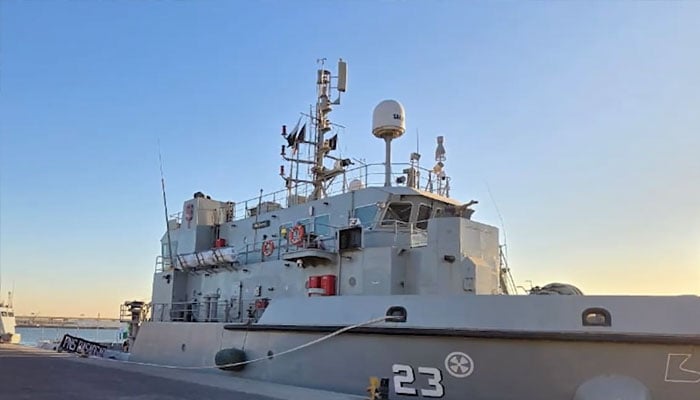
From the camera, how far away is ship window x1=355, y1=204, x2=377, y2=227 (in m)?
10.6

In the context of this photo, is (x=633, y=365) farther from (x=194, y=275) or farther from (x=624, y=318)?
(x=194, y=275)

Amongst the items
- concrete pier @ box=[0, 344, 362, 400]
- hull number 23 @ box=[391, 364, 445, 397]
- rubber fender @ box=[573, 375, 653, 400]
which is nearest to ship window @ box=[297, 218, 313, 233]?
concrete pier @ box=[0, 344, 362, 400]

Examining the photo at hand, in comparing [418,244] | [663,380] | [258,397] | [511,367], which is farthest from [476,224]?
[258,397]

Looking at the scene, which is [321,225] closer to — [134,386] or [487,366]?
[134,386]

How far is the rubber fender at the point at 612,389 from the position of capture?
21.5 ft

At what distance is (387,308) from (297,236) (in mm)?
3136

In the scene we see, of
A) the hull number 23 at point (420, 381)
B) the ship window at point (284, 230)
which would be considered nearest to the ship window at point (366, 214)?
the ship window at point (284, 230)

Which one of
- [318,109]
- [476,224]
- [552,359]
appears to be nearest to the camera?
[552,359]

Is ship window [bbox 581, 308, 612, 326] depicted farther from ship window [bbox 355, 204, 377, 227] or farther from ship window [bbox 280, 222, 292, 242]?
ship window [bbox 280, 222, 292, 242]

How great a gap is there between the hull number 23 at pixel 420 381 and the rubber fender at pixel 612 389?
166cm

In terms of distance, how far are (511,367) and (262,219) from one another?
728 cm

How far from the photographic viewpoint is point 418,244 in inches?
401

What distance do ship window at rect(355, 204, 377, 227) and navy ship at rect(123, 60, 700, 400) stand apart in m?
0.02

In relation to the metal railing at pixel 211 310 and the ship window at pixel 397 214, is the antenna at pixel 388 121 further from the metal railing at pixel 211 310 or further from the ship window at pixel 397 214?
the metal railing at pixel 211 310
